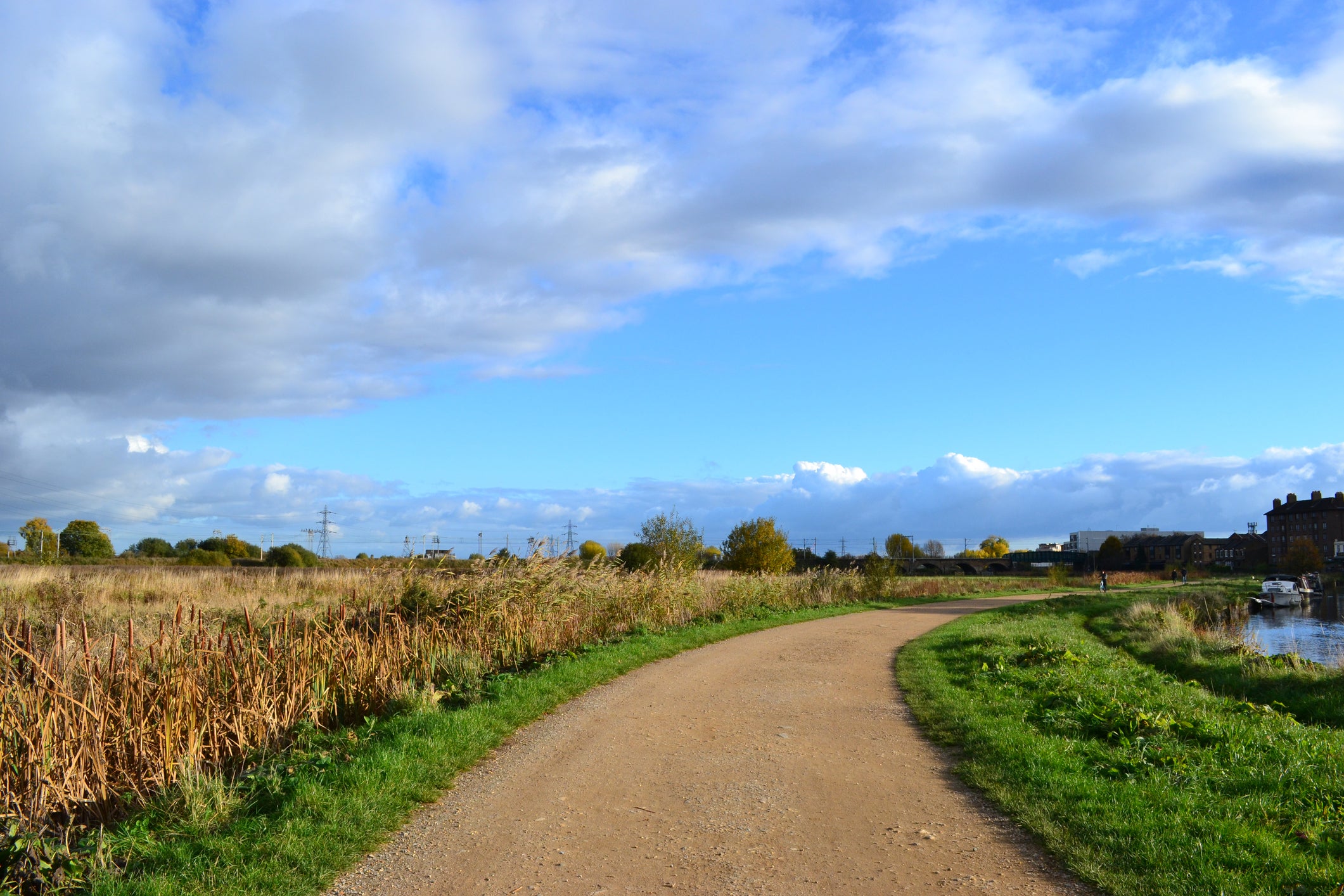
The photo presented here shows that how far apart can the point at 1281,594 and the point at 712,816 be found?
67574 mm

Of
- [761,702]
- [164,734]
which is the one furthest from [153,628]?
[761,702]

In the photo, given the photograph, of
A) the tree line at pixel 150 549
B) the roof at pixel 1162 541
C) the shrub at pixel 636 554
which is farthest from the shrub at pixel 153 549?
the roof at pixel 1162 541

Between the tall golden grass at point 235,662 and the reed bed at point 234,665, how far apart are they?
21mm

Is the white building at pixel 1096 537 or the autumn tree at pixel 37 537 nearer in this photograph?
the autumn tree at pixel 37 537

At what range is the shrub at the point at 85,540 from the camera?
74750 millimetres

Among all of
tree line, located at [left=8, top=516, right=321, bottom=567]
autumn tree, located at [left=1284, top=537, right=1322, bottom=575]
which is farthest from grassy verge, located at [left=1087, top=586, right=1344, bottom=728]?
autumn tree, located at [left=1284, top=537, right=1322, bottom=575]

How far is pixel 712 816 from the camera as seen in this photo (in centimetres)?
655

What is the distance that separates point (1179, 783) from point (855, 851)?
10.8 feet

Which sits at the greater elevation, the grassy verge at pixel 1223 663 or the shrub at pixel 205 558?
the shrub at pixel 205 558

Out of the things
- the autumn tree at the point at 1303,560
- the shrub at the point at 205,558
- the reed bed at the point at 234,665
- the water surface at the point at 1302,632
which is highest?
the shrub at the point at 205,558

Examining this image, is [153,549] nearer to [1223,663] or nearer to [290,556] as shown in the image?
[290,556]

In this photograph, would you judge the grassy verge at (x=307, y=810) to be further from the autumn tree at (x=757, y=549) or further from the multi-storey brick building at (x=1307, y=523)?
the multi-storey brick building at (x=1307, y=523)

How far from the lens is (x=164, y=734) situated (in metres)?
7.38

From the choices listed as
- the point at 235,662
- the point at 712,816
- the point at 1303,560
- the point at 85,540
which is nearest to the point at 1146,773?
the point at 712,816
